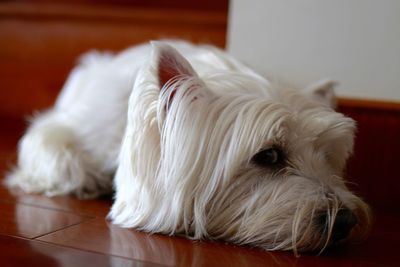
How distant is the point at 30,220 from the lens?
125 centimetres

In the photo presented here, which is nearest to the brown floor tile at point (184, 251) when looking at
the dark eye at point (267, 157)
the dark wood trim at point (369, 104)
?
the dark eye at point (267, 157)

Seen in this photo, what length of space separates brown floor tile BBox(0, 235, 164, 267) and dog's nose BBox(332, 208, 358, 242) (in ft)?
1.22

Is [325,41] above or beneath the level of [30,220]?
above

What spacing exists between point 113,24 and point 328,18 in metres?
1.16

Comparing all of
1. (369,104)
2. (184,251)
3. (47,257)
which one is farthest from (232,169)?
(369,104)

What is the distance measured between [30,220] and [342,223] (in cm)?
67

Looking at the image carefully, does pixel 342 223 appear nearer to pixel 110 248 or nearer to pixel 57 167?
pixel 110 248

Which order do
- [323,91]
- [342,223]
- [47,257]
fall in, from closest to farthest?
[47,257] < [342,223] < [323,91]

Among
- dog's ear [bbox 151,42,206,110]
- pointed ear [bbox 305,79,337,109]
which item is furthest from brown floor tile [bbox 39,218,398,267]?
pointed ear [bbox 305,79,337,109]

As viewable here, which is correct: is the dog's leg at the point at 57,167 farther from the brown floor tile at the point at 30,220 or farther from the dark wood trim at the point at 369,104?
the dark wood trim at the point at 369,104

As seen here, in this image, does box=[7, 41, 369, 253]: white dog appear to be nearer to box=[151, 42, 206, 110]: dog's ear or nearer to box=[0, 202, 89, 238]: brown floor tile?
box=[151, 42, 206, 110]: dog's ear

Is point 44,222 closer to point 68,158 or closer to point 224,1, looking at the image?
point 68,158

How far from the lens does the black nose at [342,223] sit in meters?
1.09

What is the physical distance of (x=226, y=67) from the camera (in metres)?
1.42
